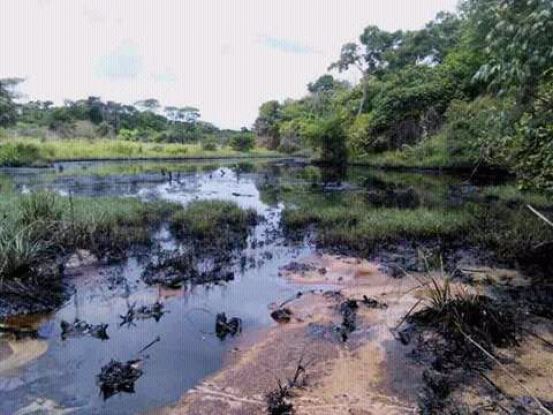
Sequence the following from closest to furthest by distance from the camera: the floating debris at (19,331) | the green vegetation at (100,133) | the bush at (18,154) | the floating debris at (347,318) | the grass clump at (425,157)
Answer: the floating debris at (19,331) → the floating debris at (347,318) → the grass clump at (425,157) → the bush at (18,154) → the green vegetation at (100,133)

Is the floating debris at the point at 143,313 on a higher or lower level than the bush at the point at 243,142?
lower

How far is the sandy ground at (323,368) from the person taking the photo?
4242mm

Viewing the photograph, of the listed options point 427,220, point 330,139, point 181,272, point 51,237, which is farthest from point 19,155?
point 427,220

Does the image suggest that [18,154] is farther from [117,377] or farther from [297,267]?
[117,377]

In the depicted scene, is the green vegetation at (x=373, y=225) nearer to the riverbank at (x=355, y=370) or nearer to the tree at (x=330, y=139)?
the riverbank at (x=355, y=370)

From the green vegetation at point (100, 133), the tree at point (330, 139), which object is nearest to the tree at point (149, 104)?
the green vegetation at point (100, 133)

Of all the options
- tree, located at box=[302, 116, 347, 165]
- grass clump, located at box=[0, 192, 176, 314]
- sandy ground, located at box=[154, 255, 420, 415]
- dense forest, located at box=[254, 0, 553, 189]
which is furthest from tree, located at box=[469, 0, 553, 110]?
tree, located at box=[302, 116, 347, 165]

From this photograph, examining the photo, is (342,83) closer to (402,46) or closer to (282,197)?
(402,46)

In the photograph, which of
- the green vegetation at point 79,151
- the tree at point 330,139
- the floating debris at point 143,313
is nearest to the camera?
the floating debris at point 143,313

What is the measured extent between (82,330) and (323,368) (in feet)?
10.3

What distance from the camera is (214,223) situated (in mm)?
11422

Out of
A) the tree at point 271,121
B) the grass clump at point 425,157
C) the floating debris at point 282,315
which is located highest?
the tree at point 271,121

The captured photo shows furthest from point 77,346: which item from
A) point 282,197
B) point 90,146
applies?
point 90,146

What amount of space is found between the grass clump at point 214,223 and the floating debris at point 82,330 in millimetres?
4156
